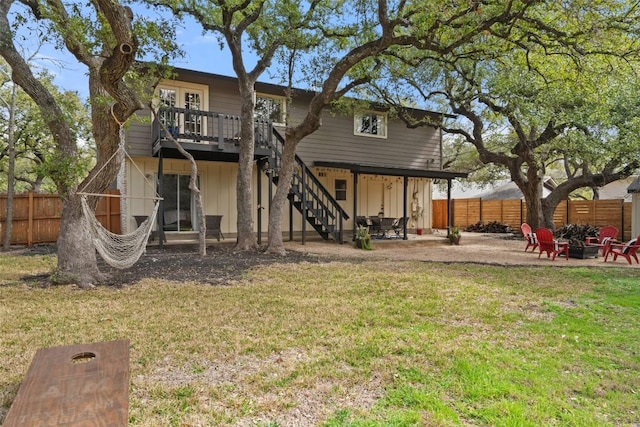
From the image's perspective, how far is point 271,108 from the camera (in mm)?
13984


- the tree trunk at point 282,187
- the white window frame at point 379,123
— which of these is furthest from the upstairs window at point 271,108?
the tree trunk at point 282,187

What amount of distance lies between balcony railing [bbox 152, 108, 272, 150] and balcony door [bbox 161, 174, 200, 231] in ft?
5.16

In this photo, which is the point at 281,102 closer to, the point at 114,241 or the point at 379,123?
the point at 379,123

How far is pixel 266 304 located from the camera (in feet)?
17.3

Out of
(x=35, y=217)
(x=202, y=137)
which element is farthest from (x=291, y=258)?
(x=35, y=217)

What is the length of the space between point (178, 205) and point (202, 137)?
2792 mm

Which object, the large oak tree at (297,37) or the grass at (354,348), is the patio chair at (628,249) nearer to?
the grass at (354,348)

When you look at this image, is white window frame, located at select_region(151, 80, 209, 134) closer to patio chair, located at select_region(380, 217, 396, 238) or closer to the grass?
patio chair, located at select_region(380, 217, 396, 238)

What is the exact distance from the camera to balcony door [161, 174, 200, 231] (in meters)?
12.3

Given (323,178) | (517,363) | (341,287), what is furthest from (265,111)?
(517,363)

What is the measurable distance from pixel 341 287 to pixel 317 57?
310 inches

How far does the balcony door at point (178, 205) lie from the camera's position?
12.3m

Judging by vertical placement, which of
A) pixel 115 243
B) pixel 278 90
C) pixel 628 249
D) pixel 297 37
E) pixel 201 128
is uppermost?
pixel 297 37

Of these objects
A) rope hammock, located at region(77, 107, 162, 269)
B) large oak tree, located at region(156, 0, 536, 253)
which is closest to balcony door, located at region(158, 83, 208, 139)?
large oak tree, located at region(156, 0, 536, 253)
